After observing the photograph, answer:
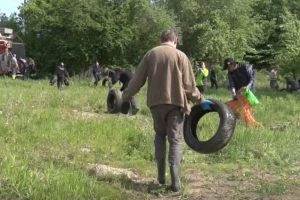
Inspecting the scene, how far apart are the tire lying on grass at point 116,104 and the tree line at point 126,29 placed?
28531mm

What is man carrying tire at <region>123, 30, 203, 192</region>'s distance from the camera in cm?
684

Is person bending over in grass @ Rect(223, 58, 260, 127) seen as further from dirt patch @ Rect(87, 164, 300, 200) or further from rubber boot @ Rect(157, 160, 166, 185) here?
rubber boot @ Rect(157, 160, 166, 185)

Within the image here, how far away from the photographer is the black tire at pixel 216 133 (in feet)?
24.8

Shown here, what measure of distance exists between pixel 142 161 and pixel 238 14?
40.6 meters

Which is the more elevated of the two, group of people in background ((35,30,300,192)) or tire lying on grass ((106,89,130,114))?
group of people in background ((35,30,300,192))

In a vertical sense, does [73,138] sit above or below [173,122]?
below

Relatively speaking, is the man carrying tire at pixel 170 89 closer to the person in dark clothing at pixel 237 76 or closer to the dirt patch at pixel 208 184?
the dirt patch at pixel 208 184

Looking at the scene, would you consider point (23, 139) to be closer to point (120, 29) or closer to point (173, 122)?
point (173, 122)

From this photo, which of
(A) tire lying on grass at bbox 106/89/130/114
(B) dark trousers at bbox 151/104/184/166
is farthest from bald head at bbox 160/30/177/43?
(A) tire lying on grass at bbox 106/89/130/114

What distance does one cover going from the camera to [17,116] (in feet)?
37.0

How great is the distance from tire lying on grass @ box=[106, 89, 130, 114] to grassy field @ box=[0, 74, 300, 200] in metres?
3.09

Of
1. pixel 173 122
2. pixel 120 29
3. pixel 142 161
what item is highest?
pixel 120 29

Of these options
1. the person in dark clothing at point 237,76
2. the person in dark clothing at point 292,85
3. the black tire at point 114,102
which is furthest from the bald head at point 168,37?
the person in dark clothing at point 292,85

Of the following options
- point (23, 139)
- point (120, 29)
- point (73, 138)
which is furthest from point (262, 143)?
point (120, 29)
